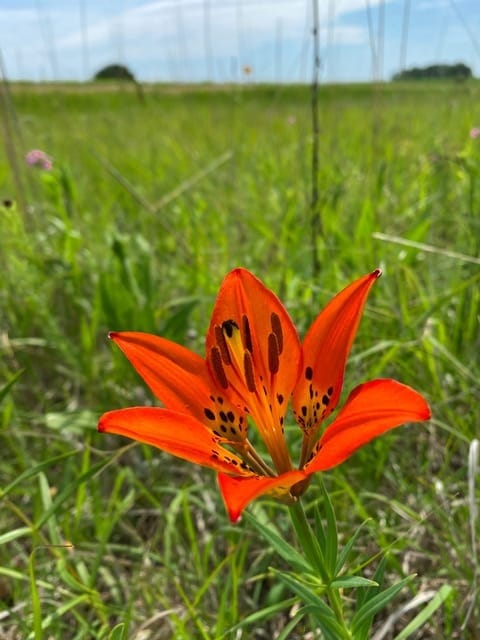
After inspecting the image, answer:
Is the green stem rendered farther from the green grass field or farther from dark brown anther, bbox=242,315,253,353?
dark brown anther, bbox=242,315,253,353

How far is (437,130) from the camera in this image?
4.46 meters

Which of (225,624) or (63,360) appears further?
(63,360)

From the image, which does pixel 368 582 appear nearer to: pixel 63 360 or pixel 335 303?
pixel 335 303

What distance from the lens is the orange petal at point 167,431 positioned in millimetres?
633

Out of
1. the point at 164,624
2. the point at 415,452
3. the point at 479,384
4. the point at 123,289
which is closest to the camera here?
the point at 164,624

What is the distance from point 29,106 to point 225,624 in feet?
60.7

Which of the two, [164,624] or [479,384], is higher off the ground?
[479,384]

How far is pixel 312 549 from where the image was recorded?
2.26 ft

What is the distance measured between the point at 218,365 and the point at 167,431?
132 mm

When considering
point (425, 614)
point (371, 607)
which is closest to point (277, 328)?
point (371, 607)

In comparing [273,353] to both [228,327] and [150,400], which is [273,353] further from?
[150,400]

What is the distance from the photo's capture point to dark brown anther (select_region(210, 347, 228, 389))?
2.50ft

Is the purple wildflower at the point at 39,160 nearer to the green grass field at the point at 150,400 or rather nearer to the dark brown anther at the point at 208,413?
the green grass field at the point at 150,400

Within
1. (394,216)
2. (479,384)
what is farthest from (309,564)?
(394,216)
